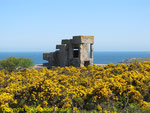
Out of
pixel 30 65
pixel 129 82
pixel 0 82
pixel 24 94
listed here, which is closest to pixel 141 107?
pixel 129 82

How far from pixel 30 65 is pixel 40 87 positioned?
28722 millimetres

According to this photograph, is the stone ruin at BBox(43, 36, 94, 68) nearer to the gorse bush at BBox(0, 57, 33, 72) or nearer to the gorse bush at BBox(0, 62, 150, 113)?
the gorse bush at BBox(0, 57, 33, 72)

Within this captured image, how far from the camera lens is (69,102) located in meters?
6.25

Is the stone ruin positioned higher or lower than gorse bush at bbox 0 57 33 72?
higher

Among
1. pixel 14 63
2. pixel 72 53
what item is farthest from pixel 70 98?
pixel 14 63

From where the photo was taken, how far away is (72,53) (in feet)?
88.7

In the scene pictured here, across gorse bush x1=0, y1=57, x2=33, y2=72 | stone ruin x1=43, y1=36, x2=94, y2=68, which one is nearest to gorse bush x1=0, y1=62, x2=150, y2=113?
stone ruin x1=43, y1=36, x2=94, y2=68

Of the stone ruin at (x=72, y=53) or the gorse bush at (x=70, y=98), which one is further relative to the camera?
the stone ruin at (x=72, y=53)

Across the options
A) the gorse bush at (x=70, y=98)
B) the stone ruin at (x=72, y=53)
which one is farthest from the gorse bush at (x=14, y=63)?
the gorse bush at (x=70, y=98)

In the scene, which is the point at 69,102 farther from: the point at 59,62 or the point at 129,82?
the point at 59,62

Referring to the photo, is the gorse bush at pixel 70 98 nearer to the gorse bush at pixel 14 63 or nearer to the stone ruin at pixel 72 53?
the stone ruin at pixel 72 53

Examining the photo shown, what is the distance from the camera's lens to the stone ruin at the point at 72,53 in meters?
25.8

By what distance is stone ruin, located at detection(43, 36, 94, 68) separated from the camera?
25.8m

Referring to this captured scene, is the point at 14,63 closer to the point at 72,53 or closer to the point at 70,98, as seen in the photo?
the point at 72,53
